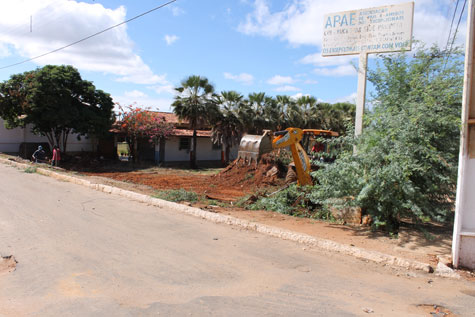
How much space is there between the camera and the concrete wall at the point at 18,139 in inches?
1131

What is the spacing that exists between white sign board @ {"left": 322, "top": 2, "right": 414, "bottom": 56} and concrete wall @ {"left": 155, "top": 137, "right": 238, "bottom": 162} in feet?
72.2

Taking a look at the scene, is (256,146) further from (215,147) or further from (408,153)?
(215,147)

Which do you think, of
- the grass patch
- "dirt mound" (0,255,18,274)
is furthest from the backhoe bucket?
the grass patch

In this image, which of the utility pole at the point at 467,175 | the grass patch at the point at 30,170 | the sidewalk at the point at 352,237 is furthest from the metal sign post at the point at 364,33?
the grass patch at the point at 30,170

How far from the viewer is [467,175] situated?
589cm

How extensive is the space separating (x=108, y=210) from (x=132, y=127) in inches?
759

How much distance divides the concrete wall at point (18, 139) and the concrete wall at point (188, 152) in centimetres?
675

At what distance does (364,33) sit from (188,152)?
2421 centimetres

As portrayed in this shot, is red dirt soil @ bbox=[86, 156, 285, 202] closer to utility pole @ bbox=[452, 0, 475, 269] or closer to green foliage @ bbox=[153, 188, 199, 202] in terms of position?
green foliage @ bbox=[153, 188, 199, 202]

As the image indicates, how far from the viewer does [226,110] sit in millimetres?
29938

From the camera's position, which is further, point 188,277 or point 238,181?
point 238,181

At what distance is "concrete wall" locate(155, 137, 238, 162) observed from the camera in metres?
32.1

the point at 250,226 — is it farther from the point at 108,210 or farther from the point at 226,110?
the point at 226,110

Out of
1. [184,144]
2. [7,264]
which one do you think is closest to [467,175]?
[7,264]
